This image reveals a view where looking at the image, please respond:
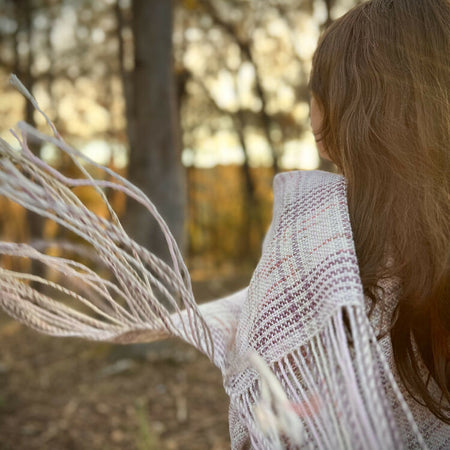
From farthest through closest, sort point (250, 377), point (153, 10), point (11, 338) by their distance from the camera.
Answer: point (11, 338), point (153, 10), point (250, 377)

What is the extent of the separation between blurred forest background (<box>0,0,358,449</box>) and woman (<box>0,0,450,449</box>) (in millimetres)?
1561

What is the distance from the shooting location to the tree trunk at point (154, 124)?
4.09 m

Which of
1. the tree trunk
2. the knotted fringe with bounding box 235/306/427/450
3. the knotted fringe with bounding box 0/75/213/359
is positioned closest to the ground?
the tree trunk

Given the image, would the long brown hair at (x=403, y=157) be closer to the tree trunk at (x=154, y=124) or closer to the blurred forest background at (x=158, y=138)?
the blurred forest background at (x=158, y=138)

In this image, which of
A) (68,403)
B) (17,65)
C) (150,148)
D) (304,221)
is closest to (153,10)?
(150,148)

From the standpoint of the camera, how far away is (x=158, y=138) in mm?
4160

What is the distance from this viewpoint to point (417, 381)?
3.69 ft

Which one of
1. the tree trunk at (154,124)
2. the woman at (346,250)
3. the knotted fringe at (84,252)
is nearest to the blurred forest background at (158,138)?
the tree trunk at (154,124)

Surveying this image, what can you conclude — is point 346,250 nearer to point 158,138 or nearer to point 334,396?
point 334,396

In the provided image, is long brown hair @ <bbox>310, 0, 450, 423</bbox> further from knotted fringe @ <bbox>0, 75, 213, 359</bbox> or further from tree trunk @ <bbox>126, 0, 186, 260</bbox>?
tree trunk @ <bbox>126, 0, 186, 260</bbox>

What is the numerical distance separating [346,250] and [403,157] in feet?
0.90

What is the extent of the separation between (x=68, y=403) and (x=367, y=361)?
3.40 m

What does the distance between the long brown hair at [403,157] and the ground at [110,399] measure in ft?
5.62

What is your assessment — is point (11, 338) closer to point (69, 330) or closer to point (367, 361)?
point (69, 330)
